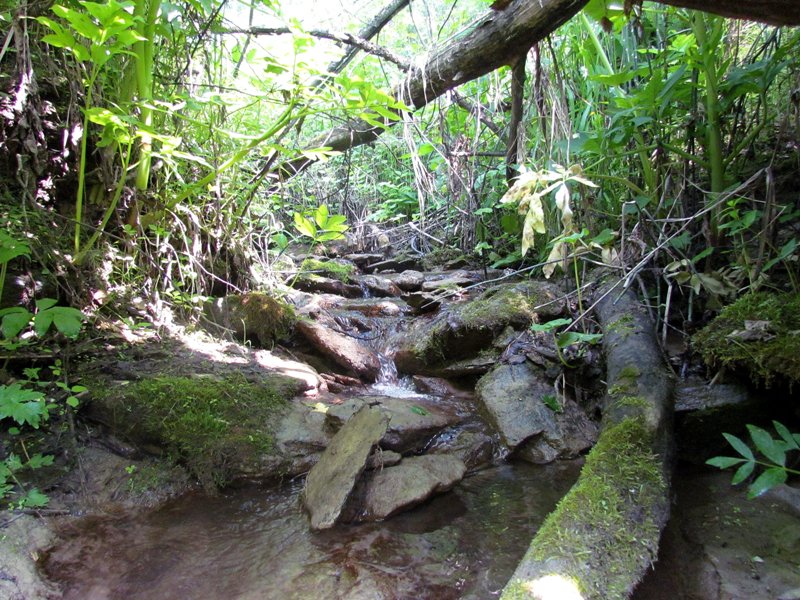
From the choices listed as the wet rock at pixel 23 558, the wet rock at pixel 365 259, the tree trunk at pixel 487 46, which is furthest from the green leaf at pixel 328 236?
the wet rock at pixel 365 259

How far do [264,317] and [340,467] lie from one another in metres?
1.76

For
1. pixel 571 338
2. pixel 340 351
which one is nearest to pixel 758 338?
pixel 571 338

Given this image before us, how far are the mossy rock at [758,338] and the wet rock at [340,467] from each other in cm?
167

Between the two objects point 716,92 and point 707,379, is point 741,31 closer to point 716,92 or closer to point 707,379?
point 716,92

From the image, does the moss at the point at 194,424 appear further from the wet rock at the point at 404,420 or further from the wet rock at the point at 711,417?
the wet rock at the point at 711,417

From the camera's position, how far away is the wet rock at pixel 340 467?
2023 millimetres

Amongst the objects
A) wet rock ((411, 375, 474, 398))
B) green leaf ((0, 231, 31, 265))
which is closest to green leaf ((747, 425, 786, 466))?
wet rock ((411, 375, 474, 398))

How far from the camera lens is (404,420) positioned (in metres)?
2.69

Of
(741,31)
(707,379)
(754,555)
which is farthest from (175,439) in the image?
(741,31)

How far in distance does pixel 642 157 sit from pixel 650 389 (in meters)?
1.79

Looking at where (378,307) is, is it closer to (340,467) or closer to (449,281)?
(449,281)

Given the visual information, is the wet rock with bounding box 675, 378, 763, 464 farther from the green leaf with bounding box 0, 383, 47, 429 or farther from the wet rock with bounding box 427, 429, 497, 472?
the green leaf with bounding box 0, 383, 47, 429

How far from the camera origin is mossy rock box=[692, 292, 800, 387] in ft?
6.52

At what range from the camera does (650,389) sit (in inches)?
86.0
